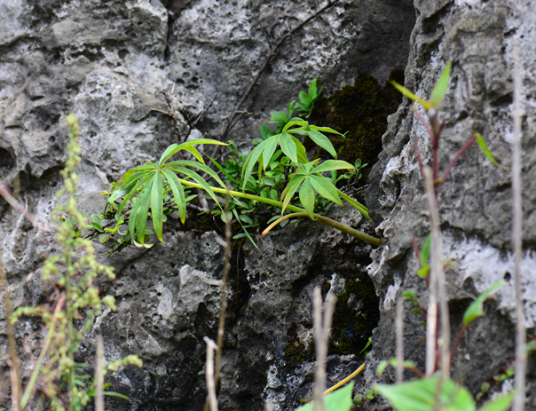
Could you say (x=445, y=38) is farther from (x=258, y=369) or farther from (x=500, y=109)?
(x=258, y=369)

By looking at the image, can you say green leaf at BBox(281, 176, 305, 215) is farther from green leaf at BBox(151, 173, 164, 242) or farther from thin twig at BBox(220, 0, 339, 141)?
thin twig at BBox(220, 0, 339, 141)

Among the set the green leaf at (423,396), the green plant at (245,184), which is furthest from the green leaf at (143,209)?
the green leaf at (423,396)

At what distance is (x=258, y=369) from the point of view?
1.69 metres

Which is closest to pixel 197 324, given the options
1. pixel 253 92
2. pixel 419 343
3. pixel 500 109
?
pixel 419 343

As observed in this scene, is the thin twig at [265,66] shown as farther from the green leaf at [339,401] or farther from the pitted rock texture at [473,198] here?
the green leaf at [339,401]

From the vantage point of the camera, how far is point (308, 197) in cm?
146

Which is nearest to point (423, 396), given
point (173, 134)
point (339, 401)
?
point (339, 401)

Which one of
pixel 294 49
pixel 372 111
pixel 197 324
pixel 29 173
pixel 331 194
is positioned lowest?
pixel 197 324

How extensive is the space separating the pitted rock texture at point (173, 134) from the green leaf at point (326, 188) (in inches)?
11.5

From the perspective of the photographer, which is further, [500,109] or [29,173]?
[29,173]

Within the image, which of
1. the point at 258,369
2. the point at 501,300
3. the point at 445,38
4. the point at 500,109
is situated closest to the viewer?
the point at 501,300

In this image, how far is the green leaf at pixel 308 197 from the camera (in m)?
1.45

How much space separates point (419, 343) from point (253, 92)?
4.71 feet

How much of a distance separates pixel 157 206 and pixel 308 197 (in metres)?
0.48
